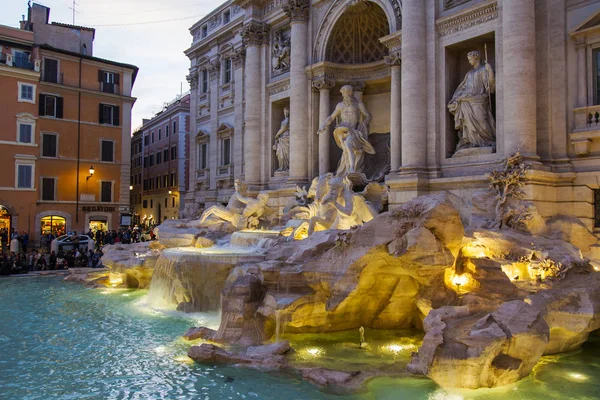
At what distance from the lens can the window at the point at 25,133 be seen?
2698cm

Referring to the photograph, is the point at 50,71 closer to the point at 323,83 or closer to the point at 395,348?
the point at 323,83

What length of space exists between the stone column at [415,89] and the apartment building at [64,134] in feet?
58.7

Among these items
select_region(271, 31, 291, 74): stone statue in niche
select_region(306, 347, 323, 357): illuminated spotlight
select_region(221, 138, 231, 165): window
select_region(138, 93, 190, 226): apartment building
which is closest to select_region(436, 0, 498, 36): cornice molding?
select_region(271, 31, 291, 74): stone statue in niche

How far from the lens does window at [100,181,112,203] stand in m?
30.6

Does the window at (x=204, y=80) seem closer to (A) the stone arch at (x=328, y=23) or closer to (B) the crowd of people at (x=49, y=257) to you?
(B) the crowd of people at (x=49, y=257)

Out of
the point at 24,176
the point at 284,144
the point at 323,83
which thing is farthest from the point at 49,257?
the point at 323,83

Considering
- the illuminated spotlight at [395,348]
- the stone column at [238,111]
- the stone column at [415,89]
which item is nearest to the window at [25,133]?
the stone column at [238,111]

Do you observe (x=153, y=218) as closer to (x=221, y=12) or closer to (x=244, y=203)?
(x=221, y=12)

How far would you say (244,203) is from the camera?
17.6m

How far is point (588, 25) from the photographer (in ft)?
38.7

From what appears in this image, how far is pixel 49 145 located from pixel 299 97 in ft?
56.3

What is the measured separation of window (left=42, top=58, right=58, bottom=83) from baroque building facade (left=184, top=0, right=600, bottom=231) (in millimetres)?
13233

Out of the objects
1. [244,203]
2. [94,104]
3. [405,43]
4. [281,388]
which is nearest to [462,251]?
[281,388]

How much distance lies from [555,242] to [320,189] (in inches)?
229
